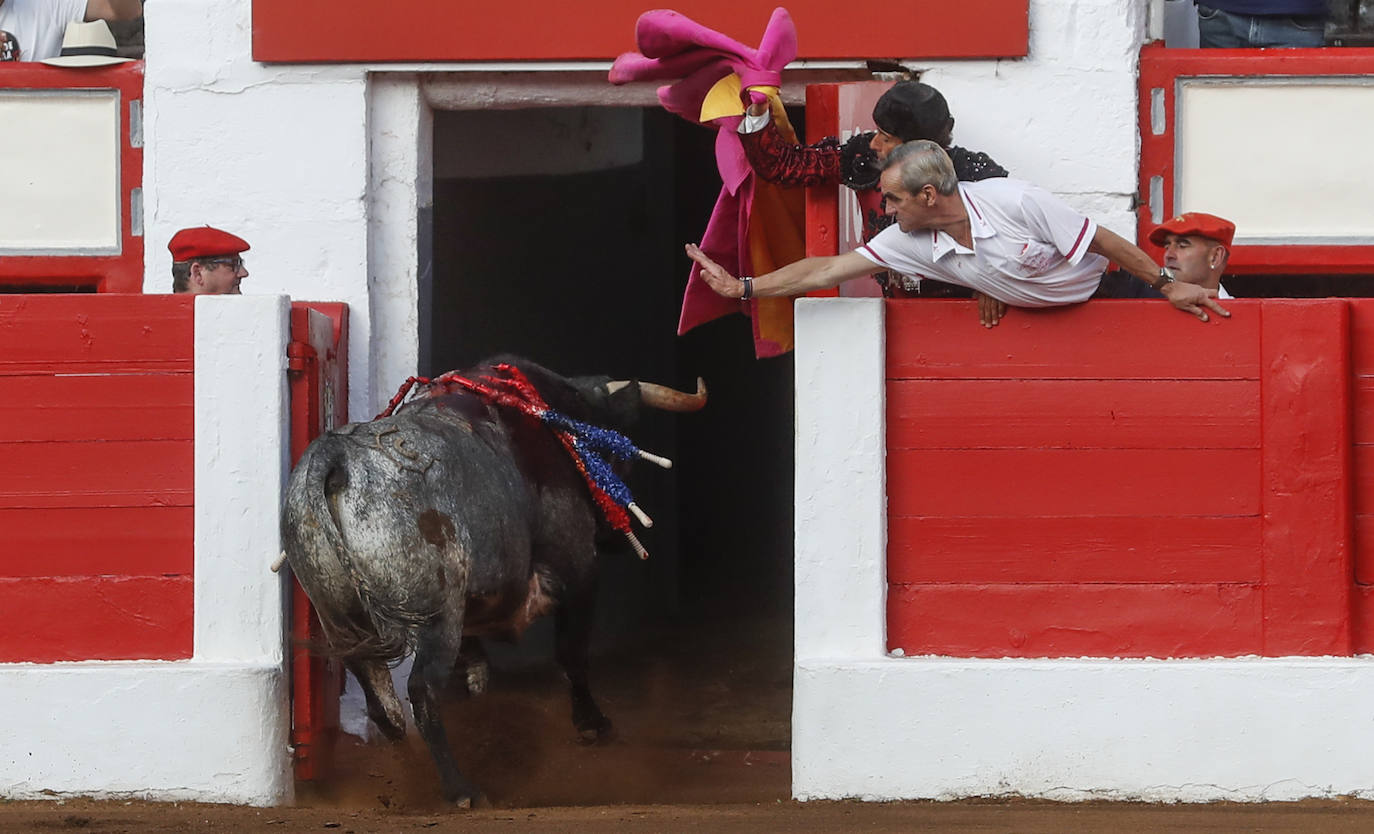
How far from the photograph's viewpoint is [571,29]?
18.8 ft

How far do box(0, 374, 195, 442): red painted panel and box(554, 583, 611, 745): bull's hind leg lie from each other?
4.34ft

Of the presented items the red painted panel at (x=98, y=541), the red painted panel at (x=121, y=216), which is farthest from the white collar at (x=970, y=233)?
the red painted panel at (x=121, y=216)

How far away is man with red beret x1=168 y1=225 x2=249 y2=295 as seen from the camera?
533 cm

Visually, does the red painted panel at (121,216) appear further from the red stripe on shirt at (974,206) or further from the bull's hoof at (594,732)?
the red stripe on shirt at (974,206)

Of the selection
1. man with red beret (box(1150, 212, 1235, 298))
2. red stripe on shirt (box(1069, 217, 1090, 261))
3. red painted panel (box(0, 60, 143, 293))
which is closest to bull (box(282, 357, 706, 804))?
red painted panel (box(0, 60, 143, 293))

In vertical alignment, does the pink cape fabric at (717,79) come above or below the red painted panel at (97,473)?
above

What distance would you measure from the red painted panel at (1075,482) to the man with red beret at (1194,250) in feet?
1.86

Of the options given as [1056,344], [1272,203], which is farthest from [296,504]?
[1272,203]

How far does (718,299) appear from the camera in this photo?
545 centimetres

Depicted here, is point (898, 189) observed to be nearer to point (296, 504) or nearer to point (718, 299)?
point (718, 299)

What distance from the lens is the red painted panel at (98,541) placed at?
4926 millimetres

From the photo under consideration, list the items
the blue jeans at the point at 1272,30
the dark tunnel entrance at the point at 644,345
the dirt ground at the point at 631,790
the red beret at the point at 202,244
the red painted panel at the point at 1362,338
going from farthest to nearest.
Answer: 1. the dark tunnel entrance at the point at 644,345
2. the blue jeans at the point at 1272,30
3. the red beret at the point at 202,244
4. the red painted panel at the point at 1362,338
5. the dirt ground at the point at 631,790

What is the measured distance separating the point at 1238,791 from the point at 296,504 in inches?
100

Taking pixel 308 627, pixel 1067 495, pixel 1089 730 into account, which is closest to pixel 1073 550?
pixel 1067 495
